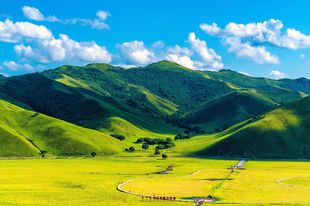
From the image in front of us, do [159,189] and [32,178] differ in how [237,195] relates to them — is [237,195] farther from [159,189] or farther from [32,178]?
[32,178]

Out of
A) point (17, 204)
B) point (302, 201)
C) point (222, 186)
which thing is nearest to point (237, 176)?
point (222, 186)

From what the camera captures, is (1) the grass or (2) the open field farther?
(1) the grass

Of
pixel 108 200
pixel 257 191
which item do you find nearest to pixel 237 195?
pixel 257 191

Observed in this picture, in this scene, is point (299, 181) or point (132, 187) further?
point (299, 181)

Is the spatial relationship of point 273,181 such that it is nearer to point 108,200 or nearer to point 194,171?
point 194,171

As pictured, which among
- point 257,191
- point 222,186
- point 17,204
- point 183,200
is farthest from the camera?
point 222,186

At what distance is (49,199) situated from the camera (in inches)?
4136

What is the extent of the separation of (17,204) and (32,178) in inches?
2243

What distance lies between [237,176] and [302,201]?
56889 mm

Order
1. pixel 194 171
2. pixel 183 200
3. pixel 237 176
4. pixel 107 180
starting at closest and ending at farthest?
pixel 183 200
pixel 107 180
pixel 237 176
pixel 194 171

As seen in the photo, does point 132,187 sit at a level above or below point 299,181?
above

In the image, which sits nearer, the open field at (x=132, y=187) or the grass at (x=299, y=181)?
the open field at (x=132, y=187)

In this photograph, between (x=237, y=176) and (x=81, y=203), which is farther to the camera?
(x=237, y=176)

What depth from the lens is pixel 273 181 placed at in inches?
5768
